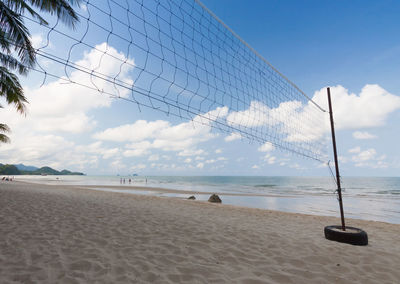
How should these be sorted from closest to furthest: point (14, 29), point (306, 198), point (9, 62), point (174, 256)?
point (174, 256) < point (14, 29) < point (9, 62) < point (306, 198)

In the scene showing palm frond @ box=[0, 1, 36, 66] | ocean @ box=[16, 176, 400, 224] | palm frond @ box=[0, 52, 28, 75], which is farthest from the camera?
ocean @ box=[16, 176, 400, 224]

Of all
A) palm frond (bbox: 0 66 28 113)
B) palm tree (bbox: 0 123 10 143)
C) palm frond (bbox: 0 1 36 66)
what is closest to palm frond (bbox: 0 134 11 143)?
palm tree (bbox: 0 123 10 143)

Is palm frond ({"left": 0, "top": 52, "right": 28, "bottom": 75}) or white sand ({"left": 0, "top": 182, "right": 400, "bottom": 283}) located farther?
palm frond ({"left": 0, "top": 52, "right": 28, "bottom": 75})

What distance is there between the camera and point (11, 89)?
25.8ft

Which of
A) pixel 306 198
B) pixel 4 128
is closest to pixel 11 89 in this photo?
pixel 4 128

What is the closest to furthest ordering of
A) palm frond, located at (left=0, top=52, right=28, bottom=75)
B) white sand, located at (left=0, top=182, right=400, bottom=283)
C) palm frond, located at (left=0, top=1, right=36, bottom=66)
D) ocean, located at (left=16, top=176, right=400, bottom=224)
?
white sand, located at (left=0, top=182, right=400, bottom=283) < palm frond, located at (left=0, top=1, right=36, bottom=66) < palm frond, located at (left=0, top=52, right=28, bottom=75) < ocean, located at (left=16, top=176, right=400, bottom=224)

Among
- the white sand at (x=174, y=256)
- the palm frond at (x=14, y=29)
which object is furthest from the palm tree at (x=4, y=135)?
the white sand at (x=174, y=256)

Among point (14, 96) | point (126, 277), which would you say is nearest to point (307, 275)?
point (126, 277)

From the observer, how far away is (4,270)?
208cm

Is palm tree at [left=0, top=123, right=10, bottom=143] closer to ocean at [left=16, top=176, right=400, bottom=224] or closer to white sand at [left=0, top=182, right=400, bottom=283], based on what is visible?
ocean at [left=16, top=176, right=400, bottom=224]

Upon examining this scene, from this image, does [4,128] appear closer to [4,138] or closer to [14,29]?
[4,138]

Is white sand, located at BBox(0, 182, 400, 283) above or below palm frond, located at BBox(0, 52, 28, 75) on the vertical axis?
below

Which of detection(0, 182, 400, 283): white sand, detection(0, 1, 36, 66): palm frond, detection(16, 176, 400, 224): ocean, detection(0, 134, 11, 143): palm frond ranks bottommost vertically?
detection(16, 176, 400, 224): ocean

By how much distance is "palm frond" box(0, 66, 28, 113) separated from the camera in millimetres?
7704
